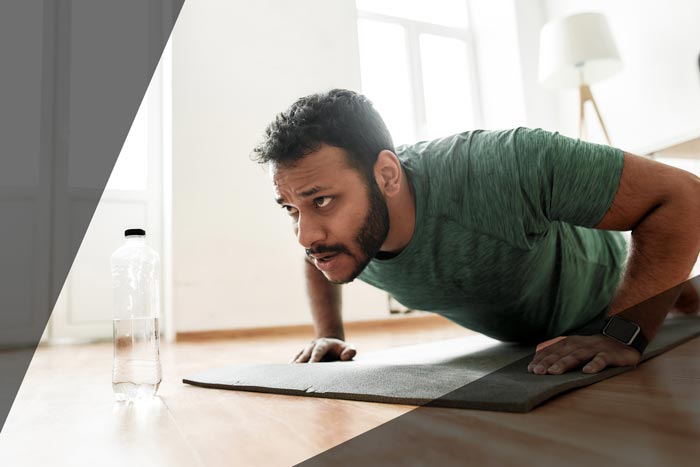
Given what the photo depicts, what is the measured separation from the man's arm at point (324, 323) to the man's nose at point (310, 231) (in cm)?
31

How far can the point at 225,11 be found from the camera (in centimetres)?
275

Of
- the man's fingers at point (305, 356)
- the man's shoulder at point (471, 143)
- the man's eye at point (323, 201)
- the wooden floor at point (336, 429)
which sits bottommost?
the wooden floor at point (336, 429)

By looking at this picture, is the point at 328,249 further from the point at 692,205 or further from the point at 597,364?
the point at 692,205

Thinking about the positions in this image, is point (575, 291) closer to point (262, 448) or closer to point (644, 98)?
point (262, 448)

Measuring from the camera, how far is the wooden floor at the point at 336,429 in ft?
1.36

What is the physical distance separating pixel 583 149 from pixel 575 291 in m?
0.43

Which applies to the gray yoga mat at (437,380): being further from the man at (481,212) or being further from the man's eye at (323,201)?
the man's eye at (323,201)

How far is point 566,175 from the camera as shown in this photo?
2.61 feet

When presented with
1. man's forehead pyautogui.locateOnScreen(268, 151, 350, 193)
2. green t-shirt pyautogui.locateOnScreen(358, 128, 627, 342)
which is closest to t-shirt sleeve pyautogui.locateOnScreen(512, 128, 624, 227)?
green t-shirt pyautogui.locateOnScreen(358, 128, 627, 342)

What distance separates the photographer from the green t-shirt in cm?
81

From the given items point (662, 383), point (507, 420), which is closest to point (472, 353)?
point (662, 383)

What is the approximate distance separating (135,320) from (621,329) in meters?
0.80

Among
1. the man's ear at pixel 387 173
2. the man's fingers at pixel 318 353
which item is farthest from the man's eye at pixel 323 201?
the man's fingers at pixel 318 353
